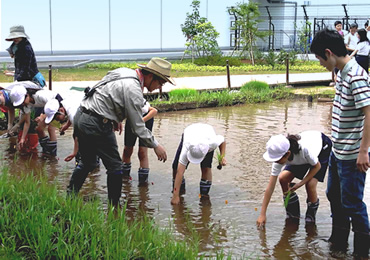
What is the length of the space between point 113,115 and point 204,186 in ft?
4.92

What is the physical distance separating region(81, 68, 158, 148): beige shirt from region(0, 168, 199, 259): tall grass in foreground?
83 centimetres

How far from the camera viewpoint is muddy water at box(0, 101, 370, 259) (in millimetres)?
5283

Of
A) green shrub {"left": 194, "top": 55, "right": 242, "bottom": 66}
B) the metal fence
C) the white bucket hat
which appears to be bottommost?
green shrub {"left": 194, "top": 55, "right": 242, "bottom": 66}

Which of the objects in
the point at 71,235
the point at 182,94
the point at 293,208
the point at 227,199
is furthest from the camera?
the point at 182,94

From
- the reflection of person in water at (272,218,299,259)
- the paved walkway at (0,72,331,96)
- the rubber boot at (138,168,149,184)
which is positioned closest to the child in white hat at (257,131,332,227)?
the reflection of person in water at (272,218,299,259)

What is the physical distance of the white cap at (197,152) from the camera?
5.93 meters

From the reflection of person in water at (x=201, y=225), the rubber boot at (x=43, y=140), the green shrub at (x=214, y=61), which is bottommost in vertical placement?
the reflection of person in water at (x=201, y=225)

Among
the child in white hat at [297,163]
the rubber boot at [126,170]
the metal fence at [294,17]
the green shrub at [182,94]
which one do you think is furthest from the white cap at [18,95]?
the metal fence at [294,17]

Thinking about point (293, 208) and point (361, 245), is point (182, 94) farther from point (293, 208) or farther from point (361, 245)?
point (361, 245)

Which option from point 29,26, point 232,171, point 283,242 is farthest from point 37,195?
point 29,26

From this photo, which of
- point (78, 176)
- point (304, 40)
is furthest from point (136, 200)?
point (304, 40)

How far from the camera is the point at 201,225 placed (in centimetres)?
572

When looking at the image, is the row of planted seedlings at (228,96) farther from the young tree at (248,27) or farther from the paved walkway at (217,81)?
the young tree at (248,27)

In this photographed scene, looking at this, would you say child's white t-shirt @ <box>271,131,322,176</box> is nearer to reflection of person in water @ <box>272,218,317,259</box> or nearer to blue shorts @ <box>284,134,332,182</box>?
blue shorts @ <box>284,134,332,182</box>
